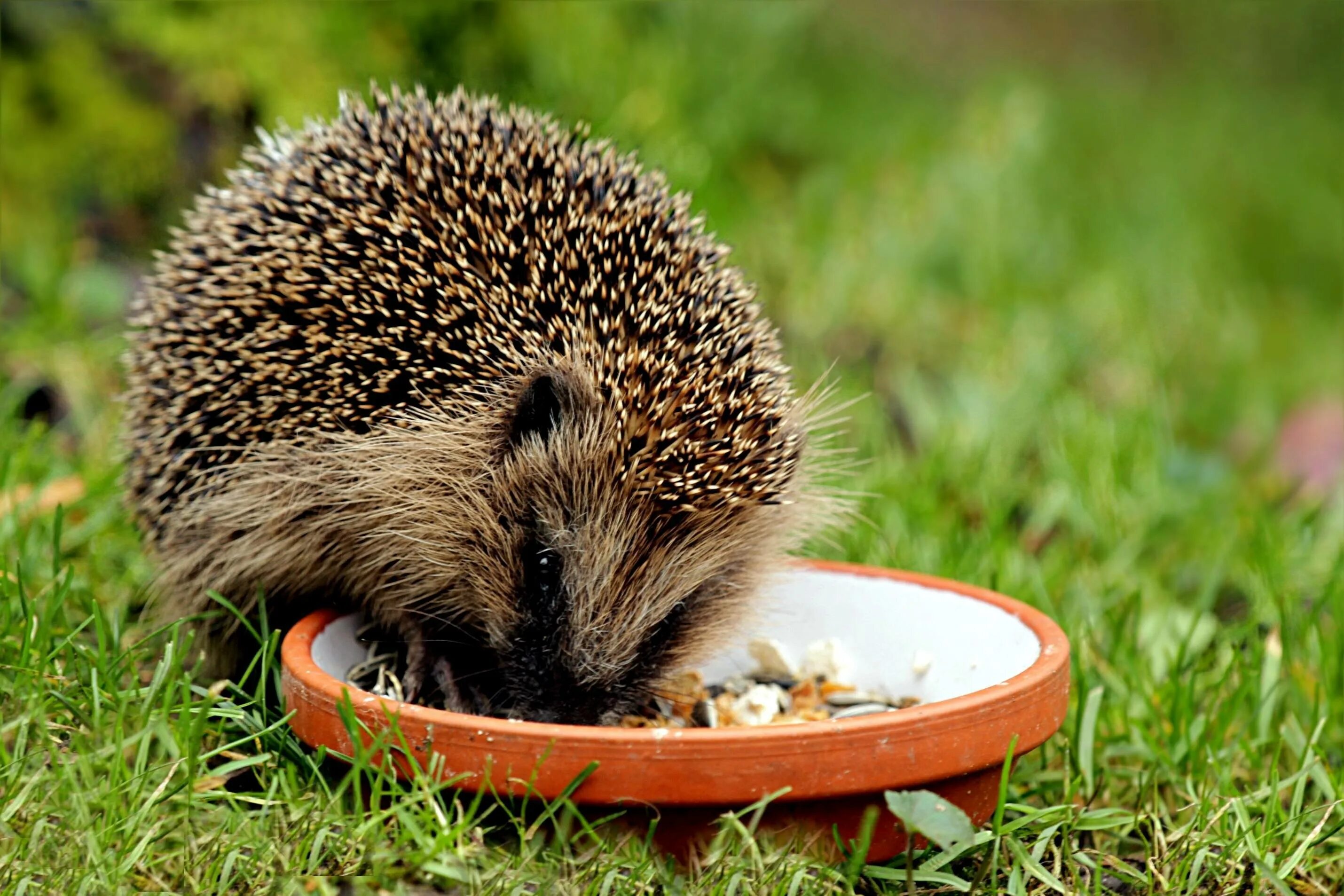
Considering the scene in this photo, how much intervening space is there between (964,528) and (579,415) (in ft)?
8.58

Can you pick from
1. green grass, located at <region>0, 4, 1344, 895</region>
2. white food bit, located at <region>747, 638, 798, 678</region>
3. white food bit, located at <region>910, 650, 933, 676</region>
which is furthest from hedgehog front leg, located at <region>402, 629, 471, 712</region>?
white food bit, located at <region>910, 650, 933, 676</region>

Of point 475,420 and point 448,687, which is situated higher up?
point 475,420

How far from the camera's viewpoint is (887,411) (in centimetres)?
782

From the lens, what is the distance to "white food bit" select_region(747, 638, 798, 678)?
436cm

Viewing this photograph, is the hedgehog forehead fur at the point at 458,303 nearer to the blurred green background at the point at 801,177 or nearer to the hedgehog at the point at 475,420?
the hedgehog at the point at 475,420

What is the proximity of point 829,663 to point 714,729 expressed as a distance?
111 cm

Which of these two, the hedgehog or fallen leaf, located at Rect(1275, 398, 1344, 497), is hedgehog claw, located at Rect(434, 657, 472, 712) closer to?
the hedgehog

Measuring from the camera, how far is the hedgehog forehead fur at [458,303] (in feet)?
12.7

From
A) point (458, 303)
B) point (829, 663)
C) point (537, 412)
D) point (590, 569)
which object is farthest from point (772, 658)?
point (458, 303)

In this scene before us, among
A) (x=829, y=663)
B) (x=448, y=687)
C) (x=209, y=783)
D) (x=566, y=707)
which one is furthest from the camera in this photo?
(x=829, y=663)

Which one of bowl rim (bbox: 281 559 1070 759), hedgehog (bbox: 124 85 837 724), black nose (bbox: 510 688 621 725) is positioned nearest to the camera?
bowl rim (bbox: 281 559 1070 759)

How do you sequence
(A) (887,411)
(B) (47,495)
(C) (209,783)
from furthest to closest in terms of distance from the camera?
(A) (887,411) < (B) (47,495) < (C) (209,783)

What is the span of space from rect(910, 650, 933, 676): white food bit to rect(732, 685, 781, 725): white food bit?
0.42m

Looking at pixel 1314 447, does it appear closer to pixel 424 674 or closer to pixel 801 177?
pixel 801 177
